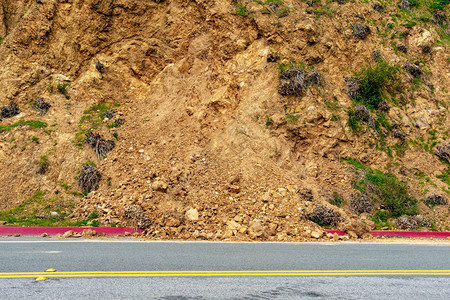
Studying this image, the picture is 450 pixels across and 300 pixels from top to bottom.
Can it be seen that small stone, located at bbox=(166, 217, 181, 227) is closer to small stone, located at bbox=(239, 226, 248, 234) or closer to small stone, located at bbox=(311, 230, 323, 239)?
small stone, located at bbox=(239, 226, 248, 234)

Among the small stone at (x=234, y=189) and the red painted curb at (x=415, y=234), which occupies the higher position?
the small stone at (x=234, y=189)

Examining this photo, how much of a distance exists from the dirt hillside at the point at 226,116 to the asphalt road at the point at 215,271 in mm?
2148

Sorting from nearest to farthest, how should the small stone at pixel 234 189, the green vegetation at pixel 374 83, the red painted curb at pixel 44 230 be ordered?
1. the red painted curb at pixel 44 230
2. the small stone at pixel 234 189
3. the green vegetation at pixel 374 83

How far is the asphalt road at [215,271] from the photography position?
392 centimetres

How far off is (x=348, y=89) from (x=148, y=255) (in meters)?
11.5

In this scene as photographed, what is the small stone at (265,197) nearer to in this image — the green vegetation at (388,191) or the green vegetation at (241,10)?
the green vegetation at (388,191)

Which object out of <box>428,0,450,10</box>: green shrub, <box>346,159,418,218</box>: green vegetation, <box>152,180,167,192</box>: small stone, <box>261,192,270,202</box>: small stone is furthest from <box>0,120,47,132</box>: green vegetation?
<box>428,0,450,10</box>: green shrub

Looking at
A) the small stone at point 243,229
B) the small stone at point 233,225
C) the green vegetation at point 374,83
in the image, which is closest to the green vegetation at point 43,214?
the small stone at point 233,225

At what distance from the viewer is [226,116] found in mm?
13062

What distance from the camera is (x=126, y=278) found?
14.3 feet

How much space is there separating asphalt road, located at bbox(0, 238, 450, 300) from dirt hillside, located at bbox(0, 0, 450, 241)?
215 cm

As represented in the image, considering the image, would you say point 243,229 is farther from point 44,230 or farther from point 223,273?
point 44,230

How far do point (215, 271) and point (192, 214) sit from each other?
14.9ft

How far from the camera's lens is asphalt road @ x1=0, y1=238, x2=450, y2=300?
3.92 meters
